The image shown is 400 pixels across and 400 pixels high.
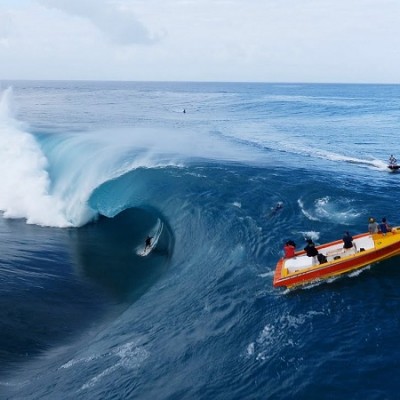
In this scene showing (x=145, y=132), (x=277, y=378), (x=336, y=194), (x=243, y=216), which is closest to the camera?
(x=277, y=378)

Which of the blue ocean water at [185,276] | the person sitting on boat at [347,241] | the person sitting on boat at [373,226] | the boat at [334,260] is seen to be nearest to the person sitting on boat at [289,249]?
the boat at [334,260]

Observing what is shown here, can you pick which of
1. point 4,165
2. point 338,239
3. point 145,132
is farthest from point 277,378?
point 145,132

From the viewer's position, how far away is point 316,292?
22.9 meters

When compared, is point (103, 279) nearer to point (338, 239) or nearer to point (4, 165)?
point (338, 239)

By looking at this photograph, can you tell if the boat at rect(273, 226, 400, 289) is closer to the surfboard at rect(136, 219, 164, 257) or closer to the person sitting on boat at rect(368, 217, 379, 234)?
the person sitting on boat at rect(368, 217, 379, 234)

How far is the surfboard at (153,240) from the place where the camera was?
3355cm

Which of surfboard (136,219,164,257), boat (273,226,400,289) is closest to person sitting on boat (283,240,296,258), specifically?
boat (273,226,400,289)

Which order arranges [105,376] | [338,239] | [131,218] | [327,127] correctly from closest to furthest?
[105,376] < [338,239] < [131,218] < [327,127]

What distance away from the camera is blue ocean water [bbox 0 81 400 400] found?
59.4ft

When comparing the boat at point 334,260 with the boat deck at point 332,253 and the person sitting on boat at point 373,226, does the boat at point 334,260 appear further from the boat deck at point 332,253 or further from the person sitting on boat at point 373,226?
the person sitting on boat at point 373,226

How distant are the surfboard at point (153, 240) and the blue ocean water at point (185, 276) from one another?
1.03 ft

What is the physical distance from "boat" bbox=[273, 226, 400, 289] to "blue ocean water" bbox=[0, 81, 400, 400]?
1.89ft

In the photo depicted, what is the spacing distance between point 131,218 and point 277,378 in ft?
79.9

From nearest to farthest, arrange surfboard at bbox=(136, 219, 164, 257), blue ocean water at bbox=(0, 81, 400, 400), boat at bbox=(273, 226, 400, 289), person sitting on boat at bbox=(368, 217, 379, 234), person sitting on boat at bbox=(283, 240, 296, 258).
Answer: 1. blue ocean water at bbox=(0, 81, 400, 400)
2. boat at bbox=(273, 226, 400, 289)
3. person sitting on boat at bbox=(283, 240, 296, 258)
4. person sitting on boat at bbox=(368, 217, 379, 234)
5. surfboard at bbox=(136, 219, 164, 257)
